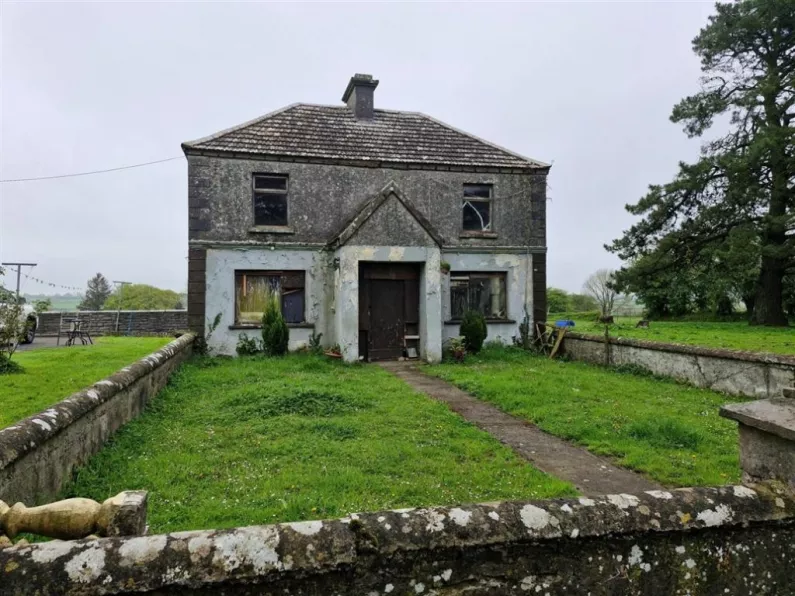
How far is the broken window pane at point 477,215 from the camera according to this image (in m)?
16.7

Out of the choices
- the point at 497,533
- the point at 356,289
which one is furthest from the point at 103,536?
the point at 356,289

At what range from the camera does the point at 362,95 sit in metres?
17.4

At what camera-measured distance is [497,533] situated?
211 cm

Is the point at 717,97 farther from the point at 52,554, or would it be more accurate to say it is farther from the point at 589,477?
the point at 52,554

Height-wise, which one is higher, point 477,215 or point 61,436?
point 477,215

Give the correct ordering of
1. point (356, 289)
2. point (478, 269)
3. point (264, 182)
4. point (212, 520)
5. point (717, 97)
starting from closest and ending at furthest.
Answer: point (212, 520) → point (356, 289) → point (264, 182) → point (478, 269) → point (717, 97)

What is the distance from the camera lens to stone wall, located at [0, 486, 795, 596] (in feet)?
5.98

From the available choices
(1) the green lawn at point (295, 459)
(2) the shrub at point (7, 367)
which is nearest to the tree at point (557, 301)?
(1) the green lawn at point (295, 459)

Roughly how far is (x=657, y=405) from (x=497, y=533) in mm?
7998

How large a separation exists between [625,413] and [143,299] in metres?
45.7

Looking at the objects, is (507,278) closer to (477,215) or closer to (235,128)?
(477,215)

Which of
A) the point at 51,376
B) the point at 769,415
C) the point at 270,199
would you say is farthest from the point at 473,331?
the point at 769,415

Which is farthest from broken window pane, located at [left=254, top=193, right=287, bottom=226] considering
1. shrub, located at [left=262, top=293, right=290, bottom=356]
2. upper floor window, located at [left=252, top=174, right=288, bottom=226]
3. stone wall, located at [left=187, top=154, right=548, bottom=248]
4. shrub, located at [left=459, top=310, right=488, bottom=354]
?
shrub, located at [left=459, top=310, right=488, bottom=354]

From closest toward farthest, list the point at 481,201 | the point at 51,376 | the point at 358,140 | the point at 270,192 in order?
the point at 51,376 < the point at 270,192 < the point at 358,140 < the point at 481,201
